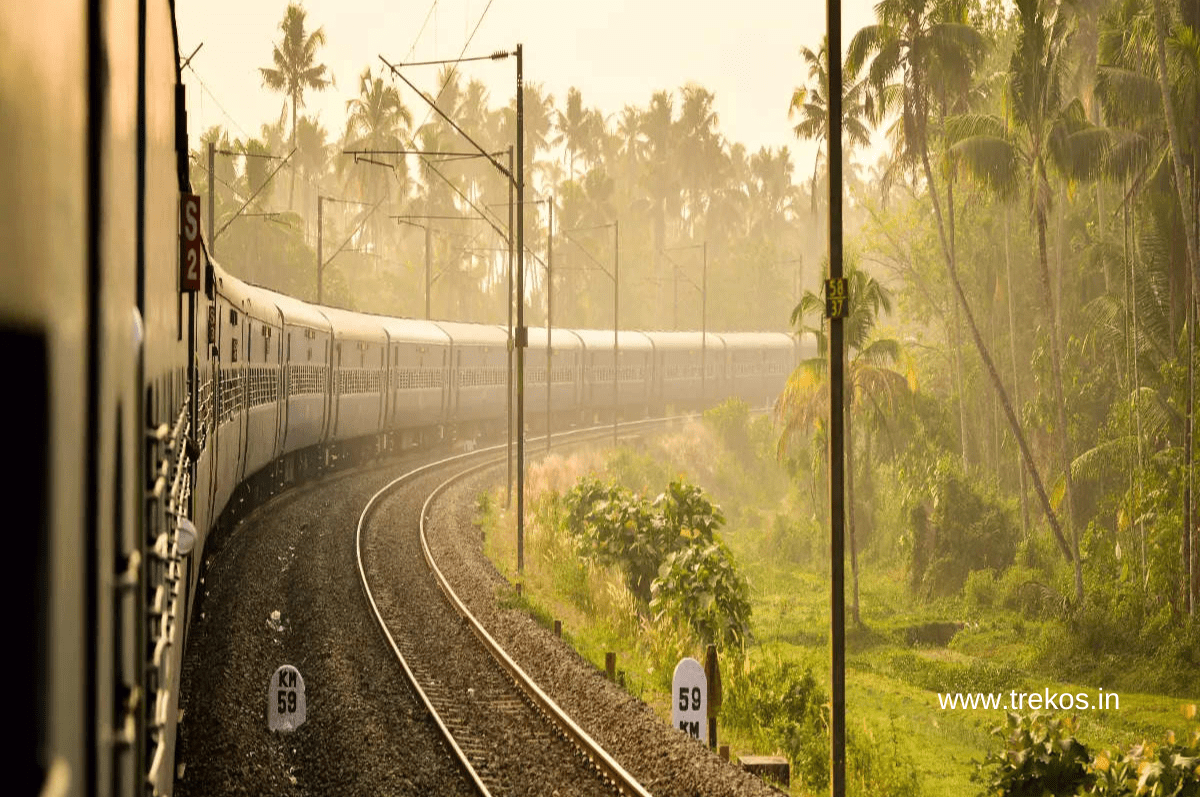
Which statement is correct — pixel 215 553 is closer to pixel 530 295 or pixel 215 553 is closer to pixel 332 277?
pixel 332 277

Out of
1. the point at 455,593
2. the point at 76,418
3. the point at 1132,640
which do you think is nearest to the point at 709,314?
the point at 1132,640

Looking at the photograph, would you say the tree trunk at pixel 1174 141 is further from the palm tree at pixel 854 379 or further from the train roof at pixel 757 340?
the train roof at pixel 757 340

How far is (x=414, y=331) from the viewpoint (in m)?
36.2

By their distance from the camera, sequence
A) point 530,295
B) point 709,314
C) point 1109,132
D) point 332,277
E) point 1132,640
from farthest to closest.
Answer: point 530,295
point 709,314
point 332,277
point 1109,132
point 1132,640

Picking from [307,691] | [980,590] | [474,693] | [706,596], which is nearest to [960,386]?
[980,590]

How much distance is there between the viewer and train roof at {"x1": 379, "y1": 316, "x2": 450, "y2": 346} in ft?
113

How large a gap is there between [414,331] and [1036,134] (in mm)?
18015

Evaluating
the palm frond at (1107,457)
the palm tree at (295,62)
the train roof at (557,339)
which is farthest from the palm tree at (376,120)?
the palm frond at (1107,457)

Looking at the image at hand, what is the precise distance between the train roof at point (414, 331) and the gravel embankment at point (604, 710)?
14251mm

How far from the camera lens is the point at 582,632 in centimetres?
1820

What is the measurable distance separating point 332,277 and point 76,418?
68.8 m

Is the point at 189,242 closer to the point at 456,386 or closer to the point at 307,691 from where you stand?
the point at 307,691

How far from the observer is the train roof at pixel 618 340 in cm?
5047

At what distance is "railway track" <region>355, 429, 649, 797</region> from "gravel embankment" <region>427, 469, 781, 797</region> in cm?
27
